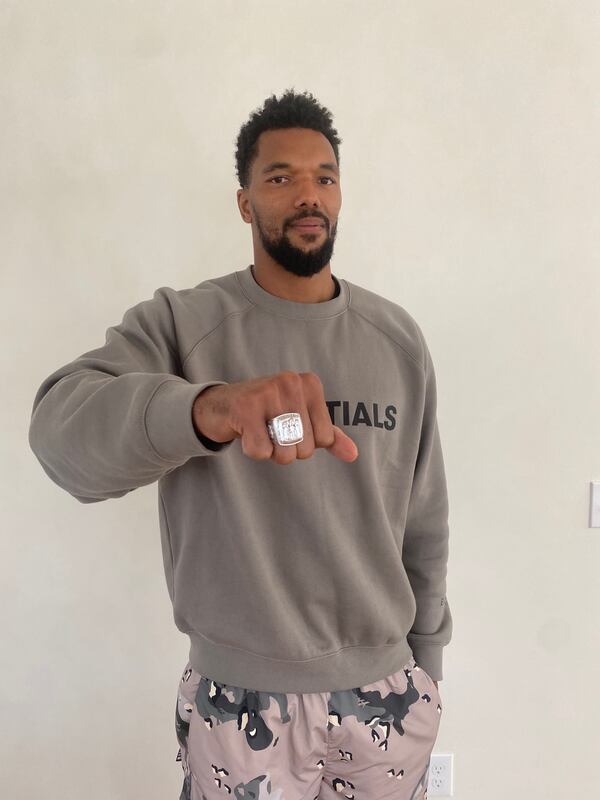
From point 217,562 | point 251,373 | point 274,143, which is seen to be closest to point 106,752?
point 217,562

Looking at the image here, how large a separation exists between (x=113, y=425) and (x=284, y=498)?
0.31 metres

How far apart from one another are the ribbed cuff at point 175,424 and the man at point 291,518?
123 millimetres

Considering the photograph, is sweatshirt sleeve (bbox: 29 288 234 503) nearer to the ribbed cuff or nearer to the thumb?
the ribbed cuff

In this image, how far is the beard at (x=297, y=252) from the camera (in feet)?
3.28

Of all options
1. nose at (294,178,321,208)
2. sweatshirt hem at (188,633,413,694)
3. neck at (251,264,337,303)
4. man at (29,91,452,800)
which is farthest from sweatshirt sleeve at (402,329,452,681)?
nose at (294,178,321,208)

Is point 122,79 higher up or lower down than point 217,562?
higher up

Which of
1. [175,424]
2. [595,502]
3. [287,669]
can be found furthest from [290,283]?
[595,502]

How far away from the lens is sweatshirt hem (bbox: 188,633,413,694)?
922 millimetres

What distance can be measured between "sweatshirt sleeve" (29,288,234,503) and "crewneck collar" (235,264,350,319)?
0.71ft

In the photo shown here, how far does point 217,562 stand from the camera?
3.05 ft

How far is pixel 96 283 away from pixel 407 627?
2.77ft

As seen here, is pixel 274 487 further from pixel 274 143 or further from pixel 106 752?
pixel 106 752

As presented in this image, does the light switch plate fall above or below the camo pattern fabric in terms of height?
above

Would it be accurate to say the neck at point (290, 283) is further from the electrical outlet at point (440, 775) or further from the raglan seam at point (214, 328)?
the electrical outlet at point (440, 775)
